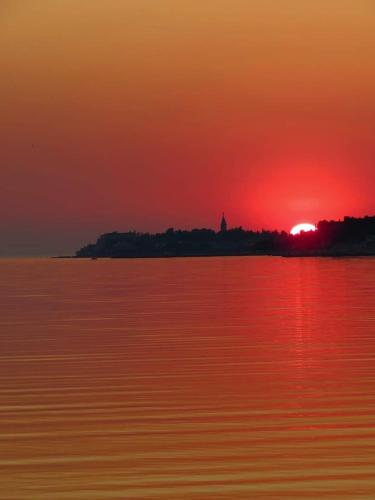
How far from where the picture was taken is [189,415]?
1284cm

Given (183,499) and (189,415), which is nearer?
(183,499)

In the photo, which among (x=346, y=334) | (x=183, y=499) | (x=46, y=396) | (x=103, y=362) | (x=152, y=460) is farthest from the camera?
(x=346, y=334)

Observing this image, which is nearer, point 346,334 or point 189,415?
point 189,415

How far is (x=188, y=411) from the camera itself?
13156mm

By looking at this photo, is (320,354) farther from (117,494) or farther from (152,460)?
(117,494)

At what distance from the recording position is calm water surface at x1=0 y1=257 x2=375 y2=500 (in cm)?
945

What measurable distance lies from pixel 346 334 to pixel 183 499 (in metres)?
16.4

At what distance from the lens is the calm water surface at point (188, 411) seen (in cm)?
945

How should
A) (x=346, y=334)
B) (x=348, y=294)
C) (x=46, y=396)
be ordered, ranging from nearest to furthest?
(x=46, y=396), (x=346, y=334), (x=348, y=294)

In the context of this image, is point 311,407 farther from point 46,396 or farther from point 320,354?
point 320,354

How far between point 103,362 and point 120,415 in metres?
6.39

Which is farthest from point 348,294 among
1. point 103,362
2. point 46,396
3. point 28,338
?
point 46,396

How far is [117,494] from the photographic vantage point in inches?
353

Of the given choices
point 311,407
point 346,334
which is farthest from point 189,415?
point 346,334
